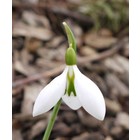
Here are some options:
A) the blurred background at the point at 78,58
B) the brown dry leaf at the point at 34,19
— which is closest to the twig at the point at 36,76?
the blurred background at the point at 78,58

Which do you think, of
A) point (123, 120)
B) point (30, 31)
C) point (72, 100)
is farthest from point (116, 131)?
point (72, 100)

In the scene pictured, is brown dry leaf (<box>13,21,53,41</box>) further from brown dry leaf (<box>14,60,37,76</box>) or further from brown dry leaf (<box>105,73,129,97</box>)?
brown dry leaf (<box>105,73,129,97</box>)

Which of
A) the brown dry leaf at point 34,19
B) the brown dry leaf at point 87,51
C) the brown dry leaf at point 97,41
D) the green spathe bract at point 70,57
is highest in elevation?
the brown dry leaf at point 34,19

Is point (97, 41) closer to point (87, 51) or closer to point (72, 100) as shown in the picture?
point (87, 51)

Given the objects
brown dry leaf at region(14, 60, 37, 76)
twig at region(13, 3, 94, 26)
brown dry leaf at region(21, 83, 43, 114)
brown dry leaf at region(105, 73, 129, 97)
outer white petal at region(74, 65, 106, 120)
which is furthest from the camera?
twig at region(13, 3, 94, 26)

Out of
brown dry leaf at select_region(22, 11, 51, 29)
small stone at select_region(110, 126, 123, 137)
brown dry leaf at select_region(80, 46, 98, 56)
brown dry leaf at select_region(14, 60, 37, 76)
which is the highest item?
brown dry leaf at select_region(22, 11, 51, 29)

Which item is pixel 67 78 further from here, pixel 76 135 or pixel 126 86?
pixel 126 86

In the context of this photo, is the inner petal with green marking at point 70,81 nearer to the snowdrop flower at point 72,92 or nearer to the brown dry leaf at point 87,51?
the snowdrop flower at point 72,92

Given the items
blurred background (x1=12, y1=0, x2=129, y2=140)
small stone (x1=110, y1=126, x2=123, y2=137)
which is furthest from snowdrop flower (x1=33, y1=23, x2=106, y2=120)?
small stone (x1=110, y1=126, x2=123, y2=137)
